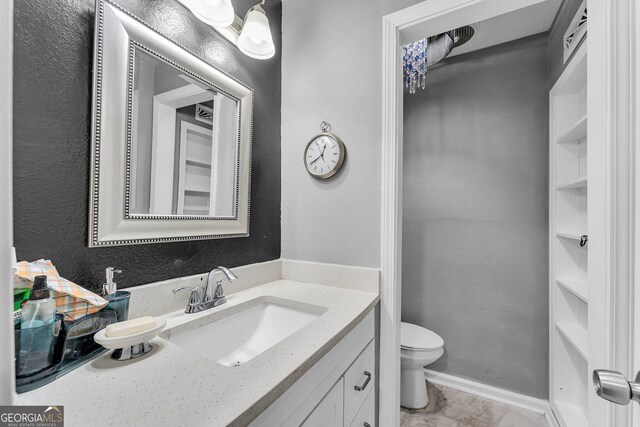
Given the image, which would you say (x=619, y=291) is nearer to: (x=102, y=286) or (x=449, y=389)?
(x=102, y=286)

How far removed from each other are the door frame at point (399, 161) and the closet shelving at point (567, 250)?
2.85 feet

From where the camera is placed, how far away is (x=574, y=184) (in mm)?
1355

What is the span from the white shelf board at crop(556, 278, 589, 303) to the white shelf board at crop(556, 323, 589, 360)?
8.8 inches

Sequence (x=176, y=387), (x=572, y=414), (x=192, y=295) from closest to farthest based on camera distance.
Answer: (x=176, y=387)
(x=192, y=295)
(x=572, y=414)

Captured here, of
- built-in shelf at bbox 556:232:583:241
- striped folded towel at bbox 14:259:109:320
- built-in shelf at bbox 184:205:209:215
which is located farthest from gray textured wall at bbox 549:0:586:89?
striped folded towel at bbox 14:259:109:320

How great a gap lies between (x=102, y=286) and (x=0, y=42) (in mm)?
731

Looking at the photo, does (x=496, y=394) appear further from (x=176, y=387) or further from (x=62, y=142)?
(x=62, y=142)

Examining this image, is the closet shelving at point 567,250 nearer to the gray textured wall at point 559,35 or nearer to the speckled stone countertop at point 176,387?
the gray textured wall at point 559,35

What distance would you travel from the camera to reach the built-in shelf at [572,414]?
139cm

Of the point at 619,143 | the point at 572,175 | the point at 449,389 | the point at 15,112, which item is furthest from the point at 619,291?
the point at 449,389

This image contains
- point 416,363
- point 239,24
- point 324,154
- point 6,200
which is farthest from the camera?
point 416,363

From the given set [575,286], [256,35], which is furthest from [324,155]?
[575,286]

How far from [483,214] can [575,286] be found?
2.18 feet

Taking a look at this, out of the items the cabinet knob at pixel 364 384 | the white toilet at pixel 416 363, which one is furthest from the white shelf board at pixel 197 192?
the white toilet at pixel 416 363
